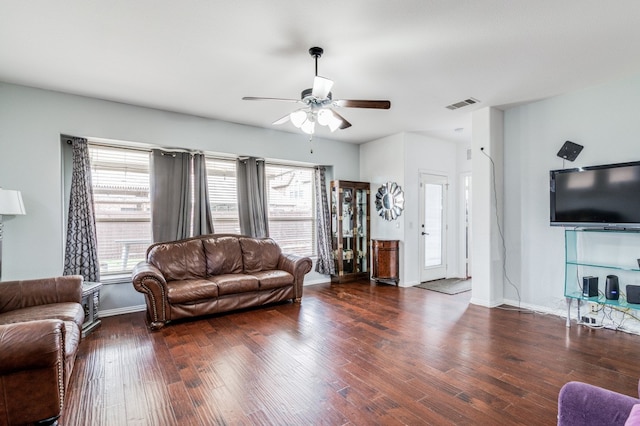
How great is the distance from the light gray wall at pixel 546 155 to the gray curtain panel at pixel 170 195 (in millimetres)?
4713

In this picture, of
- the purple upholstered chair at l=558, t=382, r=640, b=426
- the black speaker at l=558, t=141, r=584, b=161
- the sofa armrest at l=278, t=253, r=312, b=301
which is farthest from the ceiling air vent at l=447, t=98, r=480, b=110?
the purple upholstered chair at l=558, t=382, r=640, b=426

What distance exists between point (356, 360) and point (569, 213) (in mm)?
3061

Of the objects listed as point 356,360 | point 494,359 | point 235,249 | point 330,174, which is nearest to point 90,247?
point 235,249

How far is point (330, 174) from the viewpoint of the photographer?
6.21m

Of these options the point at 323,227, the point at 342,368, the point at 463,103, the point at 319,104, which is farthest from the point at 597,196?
the point at 323,227

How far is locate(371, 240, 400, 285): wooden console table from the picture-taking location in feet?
18.3

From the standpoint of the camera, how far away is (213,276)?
175 inches

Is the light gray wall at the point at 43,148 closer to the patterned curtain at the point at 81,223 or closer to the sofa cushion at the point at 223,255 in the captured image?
the patterned curtain at the point at 81,223

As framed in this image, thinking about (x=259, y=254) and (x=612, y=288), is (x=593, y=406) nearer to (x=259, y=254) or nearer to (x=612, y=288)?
(x=612, y=288)

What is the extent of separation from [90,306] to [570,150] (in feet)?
19.8

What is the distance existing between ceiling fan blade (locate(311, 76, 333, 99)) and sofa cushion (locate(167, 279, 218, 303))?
2698mm

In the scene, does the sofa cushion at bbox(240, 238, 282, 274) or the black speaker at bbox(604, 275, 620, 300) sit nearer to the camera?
the black speaker at bbox(604, 275, 620, 300)

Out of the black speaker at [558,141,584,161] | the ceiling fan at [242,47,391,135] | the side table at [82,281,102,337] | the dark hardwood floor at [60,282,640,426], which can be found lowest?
the dark hardwood floor at [60,282,640,426]

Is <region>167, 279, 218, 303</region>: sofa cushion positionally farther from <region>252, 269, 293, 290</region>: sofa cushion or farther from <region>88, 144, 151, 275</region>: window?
<region>88, 144, 151, 275</region>: window
